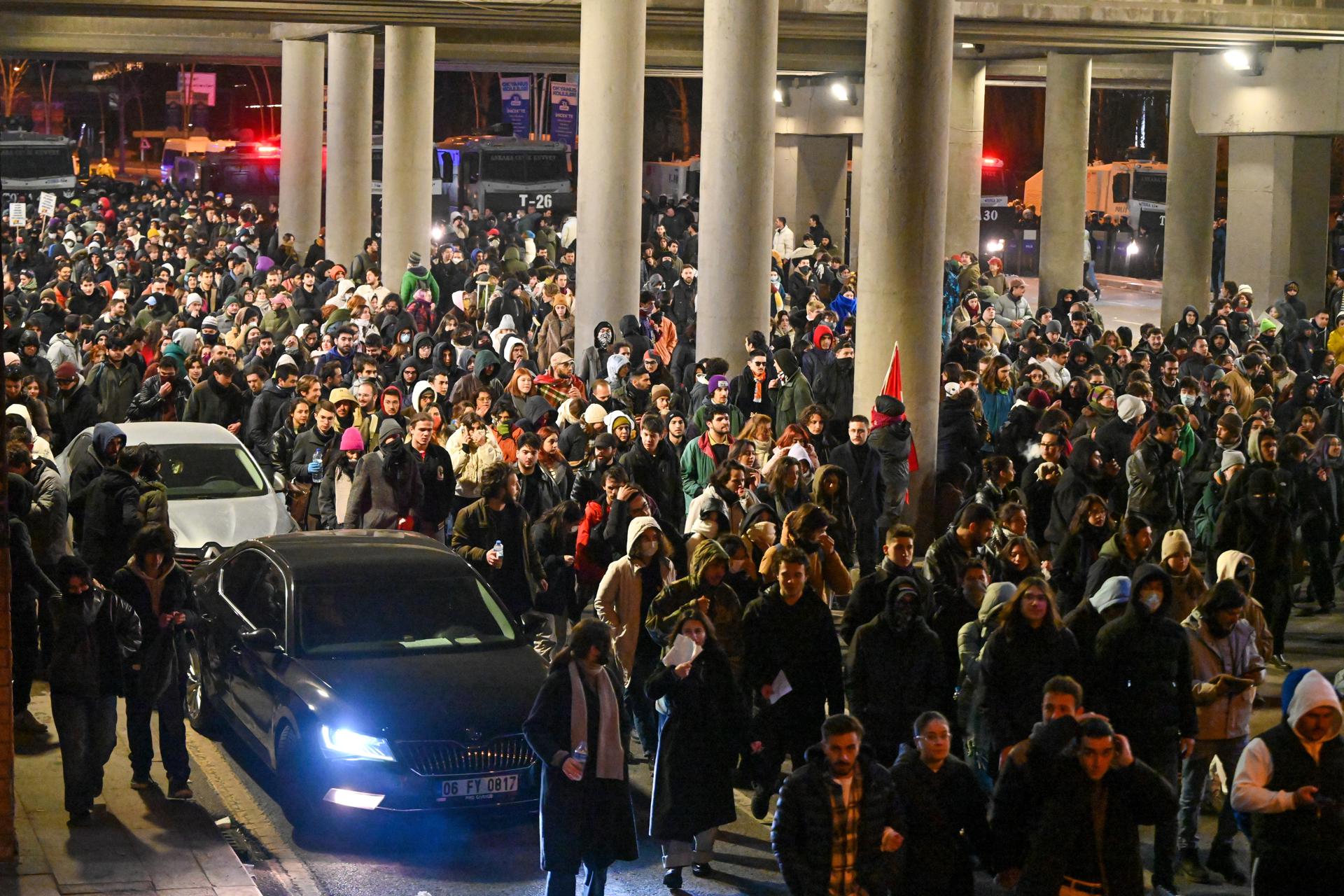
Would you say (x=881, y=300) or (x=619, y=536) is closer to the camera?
(x=619, y=536)

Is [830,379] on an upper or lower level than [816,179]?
lower

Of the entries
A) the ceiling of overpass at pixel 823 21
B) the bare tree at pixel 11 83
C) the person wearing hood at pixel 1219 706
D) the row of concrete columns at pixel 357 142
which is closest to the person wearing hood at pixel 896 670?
the person wearing hood at pixel 1219 706

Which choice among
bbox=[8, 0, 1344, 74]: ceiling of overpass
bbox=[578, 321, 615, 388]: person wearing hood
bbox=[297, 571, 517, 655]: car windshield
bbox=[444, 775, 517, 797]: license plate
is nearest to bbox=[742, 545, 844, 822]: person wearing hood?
bbox=[444, 775, 517, 797]: license plate

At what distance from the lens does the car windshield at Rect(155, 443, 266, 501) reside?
16531 mm

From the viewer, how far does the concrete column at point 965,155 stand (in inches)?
1740

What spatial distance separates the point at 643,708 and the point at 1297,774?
467cm

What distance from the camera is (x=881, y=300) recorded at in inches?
787

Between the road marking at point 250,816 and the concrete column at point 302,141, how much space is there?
113 ft

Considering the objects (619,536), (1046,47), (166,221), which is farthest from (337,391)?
(166,221)

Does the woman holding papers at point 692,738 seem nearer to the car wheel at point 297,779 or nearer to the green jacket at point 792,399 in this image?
the car wheel at point 297,779

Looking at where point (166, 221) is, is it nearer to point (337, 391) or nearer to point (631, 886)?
point (337, 391)

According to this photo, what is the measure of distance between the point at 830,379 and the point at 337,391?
591 cm

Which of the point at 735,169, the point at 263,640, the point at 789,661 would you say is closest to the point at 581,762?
the point at 789,661

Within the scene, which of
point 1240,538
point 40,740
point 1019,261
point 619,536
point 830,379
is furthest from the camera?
point 1019,261
